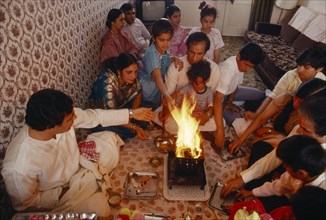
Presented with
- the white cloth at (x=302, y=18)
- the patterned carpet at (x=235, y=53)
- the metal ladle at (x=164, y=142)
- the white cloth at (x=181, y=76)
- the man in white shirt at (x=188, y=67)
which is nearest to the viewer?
the man in white shirt at (x=188, y=67)

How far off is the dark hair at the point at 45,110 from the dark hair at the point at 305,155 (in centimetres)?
173

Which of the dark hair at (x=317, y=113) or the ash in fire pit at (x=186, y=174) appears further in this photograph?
the ash in fire pit at (x=186, y=174)

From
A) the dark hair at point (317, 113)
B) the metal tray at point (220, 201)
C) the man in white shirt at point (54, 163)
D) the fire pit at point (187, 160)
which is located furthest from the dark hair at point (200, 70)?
the metal tray at point (220, 201)

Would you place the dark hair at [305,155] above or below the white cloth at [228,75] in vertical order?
above

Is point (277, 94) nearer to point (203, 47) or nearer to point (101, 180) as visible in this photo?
point (203, 47)

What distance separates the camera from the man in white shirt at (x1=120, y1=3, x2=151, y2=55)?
503cm

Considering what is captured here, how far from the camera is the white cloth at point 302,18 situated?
20.2 ft

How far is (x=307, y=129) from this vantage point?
2326 mm

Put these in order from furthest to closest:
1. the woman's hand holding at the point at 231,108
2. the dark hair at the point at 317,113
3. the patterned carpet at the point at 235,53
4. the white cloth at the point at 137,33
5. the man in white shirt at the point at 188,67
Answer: the patterned carpet at the point at 235,53 → the white cloth at the point at 137,33 → the woman's hand holding at the point at 231,108 → the man in white shirt at the point at 188,67 → the dark hair at the point at 317,113

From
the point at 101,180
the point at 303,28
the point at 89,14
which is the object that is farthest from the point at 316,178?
the point at 303,28

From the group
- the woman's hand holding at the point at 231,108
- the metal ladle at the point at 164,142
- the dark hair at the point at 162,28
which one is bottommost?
the metal ladle at the point at 164,142

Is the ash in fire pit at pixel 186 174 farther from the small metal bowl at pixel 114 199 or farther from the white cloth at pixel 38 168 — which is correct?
the white cloth at pixel 38 168

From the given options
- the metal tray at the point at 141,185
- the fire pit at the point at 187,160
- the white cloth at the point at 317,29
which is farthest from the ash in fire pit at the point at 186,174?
the white cloth at the point at 317,29

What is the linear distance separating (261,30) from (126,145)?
5.35 metres
